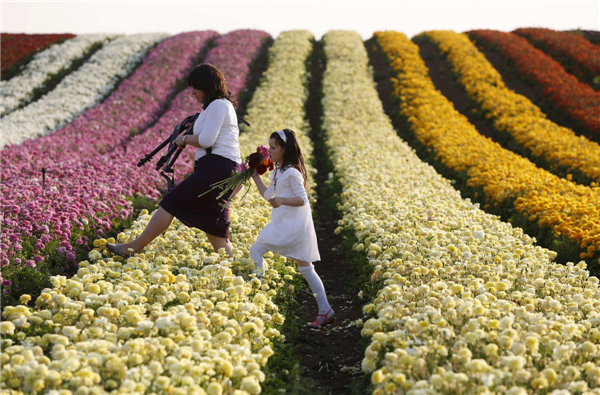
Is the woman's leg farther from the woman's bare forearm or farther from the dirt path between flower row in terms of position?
the dirt path between flower row

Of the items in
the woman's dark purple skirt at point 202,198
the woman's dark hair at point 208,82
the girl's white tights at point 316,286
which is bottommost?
the girl's white tights at point 316,286

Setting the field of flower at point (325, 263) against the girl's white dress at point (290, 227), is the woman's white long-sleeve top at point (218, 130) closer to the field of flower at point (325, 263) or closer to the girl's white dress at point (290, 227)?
the girl's white dress at point (290, 227)

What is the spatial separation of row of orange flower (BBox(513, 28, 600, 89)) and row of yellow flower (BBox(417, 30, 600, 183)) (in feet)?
12.5

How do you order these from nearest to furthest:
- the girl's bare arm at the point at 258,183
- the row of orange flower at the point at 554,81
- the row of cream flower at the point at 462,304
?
the row of cream flower at the point at 462,304, the girl's bare arm at the point at 258,183, the row of orange flower at the point at 554,81

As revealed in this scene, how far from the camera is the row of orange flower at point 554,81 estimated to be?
63.0ft

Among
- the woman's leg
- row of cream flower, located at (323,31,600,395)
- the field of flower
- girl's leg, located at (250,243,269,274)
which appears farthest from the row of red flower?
girl's leg, located at (250,243,269,274)

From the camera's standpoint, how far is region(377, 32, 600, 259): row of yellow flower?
872 centimetres

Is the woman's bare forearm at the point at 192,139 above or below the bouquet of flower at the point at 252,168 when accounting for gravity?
above

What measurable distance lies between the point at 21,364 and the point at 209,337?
4.20 ft

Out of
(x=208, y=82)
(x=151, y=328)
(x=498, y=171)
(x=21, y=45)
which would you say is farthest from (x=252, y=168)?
(x=21, y=45)

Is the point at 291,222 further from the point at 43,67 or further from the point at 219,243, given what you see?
the point at 43,67

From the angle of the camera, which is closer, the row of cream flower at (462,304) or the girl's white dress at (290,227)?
the row of cream flower at (462,304)

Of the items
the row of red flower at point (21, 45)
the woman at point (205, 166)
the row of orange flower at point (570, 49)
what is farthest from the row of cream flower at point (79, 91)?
the row of orange flower at point (570, 49)

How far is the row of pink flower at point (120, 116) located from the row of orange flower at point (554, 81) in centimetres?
1511
